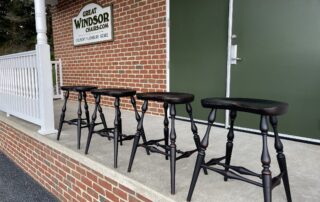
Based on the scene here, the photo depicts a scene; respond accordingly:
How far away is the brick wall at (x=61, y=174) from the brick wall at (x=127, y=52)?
5.40 feet

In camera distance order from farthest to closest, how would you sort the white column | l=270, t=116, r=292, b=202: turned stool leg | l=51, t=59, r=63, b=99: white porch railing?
1. l=51, t=59, r=63, b=99: white porch railing
2. the white column
3. l=270, t=116, r=292, b=202: turned stool leg

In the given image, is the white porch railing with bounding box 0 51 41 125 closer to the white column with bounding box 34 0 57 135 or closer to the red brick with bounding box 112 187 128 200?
the white column with bounding box 34 0 57 135

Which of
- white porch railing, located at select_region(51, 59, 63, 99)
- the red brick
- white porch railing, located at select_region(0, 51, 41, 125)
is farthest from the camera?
white porch railing, located at select_region(51, 59, 63, 99)

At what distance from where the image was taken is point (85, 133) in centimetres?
309

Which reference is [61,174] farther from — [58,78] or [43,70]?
[58,78]

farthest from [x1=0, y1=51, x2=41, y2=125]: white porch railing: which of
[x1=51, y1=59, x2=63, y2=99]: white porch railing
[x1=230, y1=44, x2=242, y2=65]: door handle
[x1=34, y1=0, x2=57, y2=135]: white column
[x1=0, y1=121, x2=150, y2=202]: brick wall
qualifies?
[x1=230, y1=44, x2=242, y2=65]: door handle

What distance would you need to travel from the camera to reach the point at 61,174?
107 inches

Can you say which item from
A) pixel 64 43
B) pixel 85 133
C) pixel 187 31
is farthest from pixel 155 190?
pixel 64 43

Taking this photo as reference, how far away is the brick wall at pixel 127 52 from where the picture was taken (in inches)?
150

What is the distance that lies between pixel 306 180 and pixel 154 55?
2.62 meters

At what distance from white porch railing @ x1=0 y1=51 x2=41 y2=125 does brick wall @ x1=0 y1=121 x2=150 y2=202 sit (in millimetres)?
301

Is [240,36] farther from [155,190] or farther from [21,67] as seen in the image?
[21,67]

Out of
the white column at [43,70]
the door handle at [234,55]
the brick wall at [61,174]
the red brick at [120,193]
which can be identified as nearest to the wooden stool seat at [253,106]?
the brick wall at [61,174]

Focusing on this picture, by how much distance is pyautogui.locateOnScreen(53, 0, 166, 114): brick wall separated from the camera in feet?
12.5
